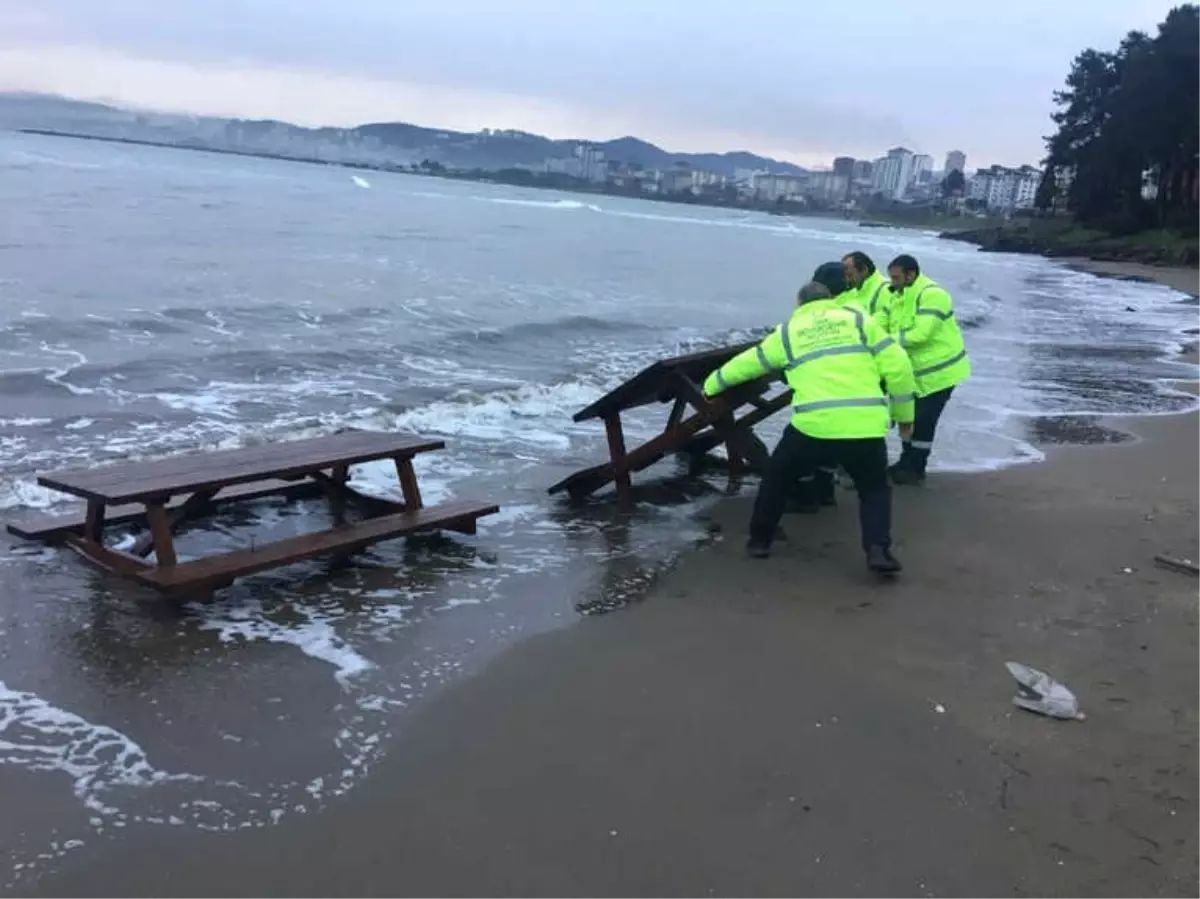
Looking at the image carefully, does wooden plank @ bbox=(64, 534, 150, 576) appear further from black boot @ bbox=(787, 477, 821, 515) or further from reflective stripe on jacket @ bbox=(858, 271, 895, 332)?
reflective stripe on jacket @ bbox=(858, 271, 895, 332)

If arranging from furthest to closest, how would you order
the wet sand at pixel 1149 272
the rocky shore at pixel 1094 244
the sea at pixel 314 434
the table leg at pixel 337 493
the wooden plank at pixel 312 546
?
1. the rocky shore at pixel 1094 244
2. the wet sand at pixel 1149 272
3. the table leg at pixel 337 493
4. the wooden plank at pixel 312 546
5. the sea at pixel 314 434

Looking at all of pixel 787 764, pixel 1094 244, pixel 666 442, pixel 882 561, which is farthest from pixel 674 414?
pixel 1094 244

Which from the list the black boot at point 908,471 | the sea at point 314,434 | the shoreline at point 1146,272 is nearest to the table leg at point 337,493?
the sea at point 314,434

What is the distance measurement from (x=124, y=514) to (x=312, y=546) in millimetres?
→ 1755

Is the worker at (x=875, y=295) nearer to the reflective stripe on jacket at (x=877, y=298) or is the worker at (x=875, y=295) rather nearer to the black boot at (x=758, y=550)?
the reflective stripe on jacket at (x=877, y=298)

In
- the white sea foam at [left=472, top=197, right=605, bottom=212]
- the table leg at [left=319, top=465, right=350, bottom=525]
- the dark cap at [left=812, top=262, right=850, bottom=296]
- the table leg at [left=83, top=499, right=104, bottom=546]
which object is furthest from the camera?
the white sea foam at [left=472, top=197, right=605, bottom=212]

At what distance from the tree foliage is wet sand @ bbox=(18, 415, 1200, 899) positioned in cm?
7203

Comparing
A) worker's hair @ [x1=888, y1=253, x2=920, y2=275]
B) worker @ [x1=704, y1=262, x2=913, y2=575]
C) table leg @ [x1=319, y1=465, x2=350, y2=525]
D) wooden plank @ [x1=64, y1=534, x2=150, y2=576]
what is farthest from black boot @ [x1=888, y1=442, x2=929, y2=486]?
wooden plank @ [x1=64, y1=534, x2=150, y2=576]

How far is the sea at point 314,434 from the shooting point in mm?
4477

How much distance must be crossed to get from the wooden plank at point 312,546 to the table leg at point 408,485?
0.21ft

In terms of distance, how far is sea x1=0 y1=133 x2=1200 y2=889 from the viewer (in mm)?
4477

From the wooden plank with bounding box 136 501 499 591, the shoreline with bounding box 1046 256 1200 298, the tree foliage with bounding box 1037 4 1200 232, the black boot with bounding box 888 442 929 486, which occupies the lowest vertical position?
the wooden plank with bounding box 136 501 499 591

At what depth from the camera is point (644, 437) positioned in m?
11.8

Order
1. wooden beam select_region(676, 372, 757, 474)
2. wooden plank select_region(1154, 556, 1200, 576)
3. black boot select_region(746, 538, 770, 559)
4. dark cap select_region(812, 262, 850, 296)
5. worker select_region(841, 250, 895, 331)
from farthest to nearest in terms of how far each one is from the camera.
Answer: worker select_region(841, 250, 895, 331) → wooden beam select_region(676, 372, 757, 474) → dark cap select_region(812, 262, 850, 296) → black boot select_region(746, 538, 770, 559) → wooden plank select_region(1154, 556, 1200, 576)
